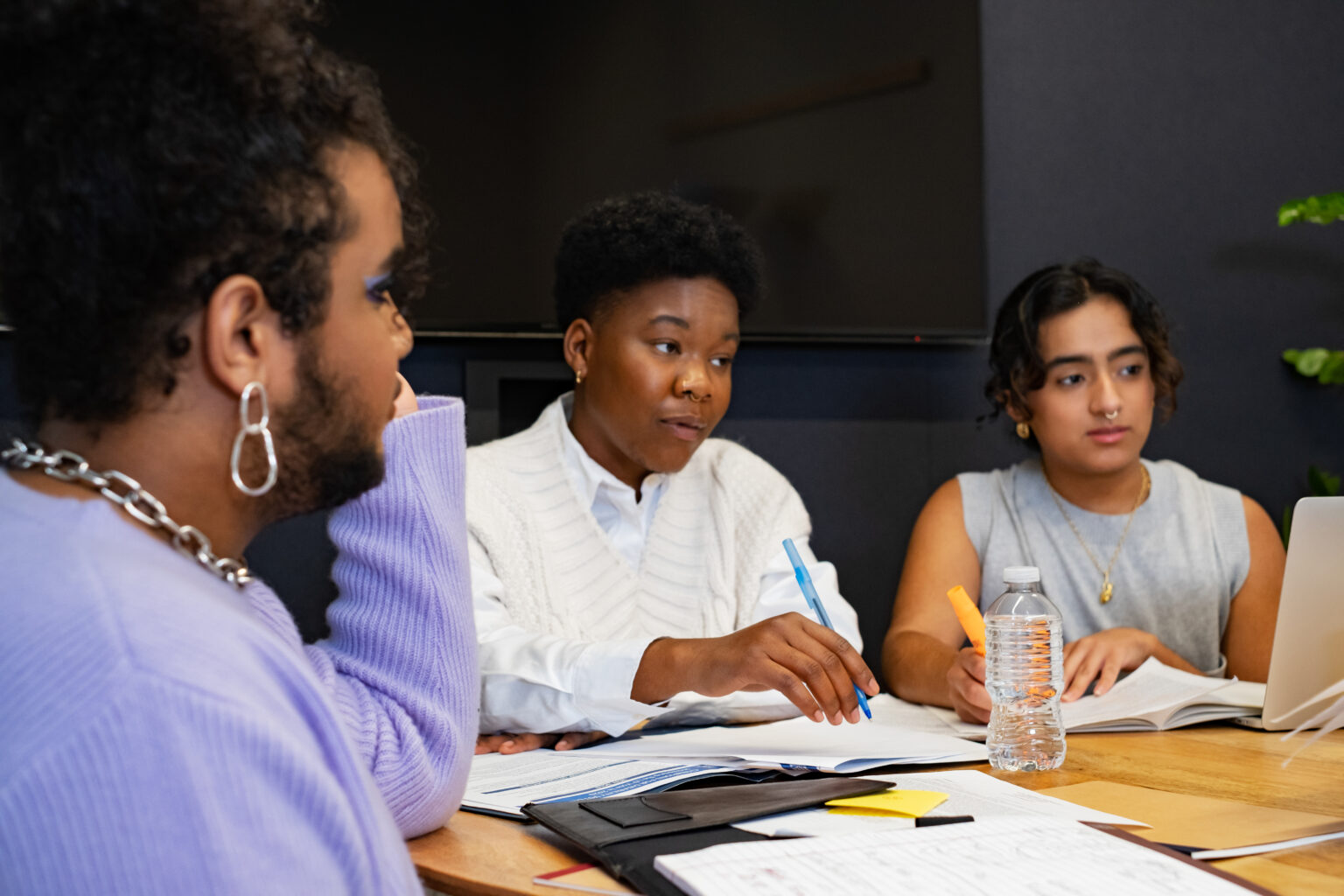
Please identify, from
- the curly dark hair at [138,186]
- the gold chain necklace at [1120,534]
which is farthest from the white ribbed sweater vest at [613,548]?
the curly dark hair at [138,186]

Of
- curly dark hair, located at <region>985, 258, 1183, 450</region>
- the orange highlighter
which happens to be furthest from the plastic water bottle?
curly dark hair, located at <region>985, 258, 1183, 450</region>

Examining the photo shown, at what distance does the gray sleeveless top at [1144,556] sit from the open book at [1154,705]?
521 mm

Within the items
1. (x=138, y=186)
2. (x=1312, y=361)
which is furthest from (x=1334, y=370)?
(x=138, y=186)

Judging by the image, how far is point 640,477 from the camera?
1905mm

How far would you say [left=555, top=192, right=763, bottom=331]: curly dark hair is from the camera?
1.82 metres

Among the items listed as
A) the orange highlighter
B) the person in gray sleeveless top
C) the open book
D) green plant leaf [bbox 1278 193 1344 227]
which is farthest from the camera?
green plant leaf [bbox 1278 193 1344 227]

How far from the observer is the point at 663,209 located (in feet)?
6.10

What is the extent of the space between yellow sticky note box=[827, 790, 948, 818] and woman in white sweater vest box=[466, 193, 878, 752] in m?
0.66

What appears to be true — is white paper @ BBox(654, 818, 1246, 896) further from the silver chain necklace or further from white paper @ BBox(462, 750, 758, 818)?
the silver chain necklace

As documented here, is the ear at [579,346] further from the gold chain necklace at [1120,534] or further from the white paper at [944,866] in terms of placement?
the white paper at [944,866]

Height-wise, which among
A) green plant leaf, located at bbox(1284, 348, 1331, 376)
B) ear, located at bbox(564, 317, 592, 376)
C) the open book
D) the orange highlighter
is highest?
ear, located at bbox(564, 317, 592, 376)

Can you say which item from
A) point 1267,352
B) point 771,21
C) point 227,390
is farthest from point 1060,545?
point 227,390

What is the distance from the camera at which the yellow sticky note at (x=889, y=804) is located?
36.2 inches

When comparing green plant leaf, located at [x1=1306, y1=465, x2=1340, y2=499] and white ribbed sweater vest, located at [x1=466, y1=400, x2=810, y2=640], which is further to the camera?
green plant leaf, located at [x1=1306, y1=465, x2=1340, y2=499]
